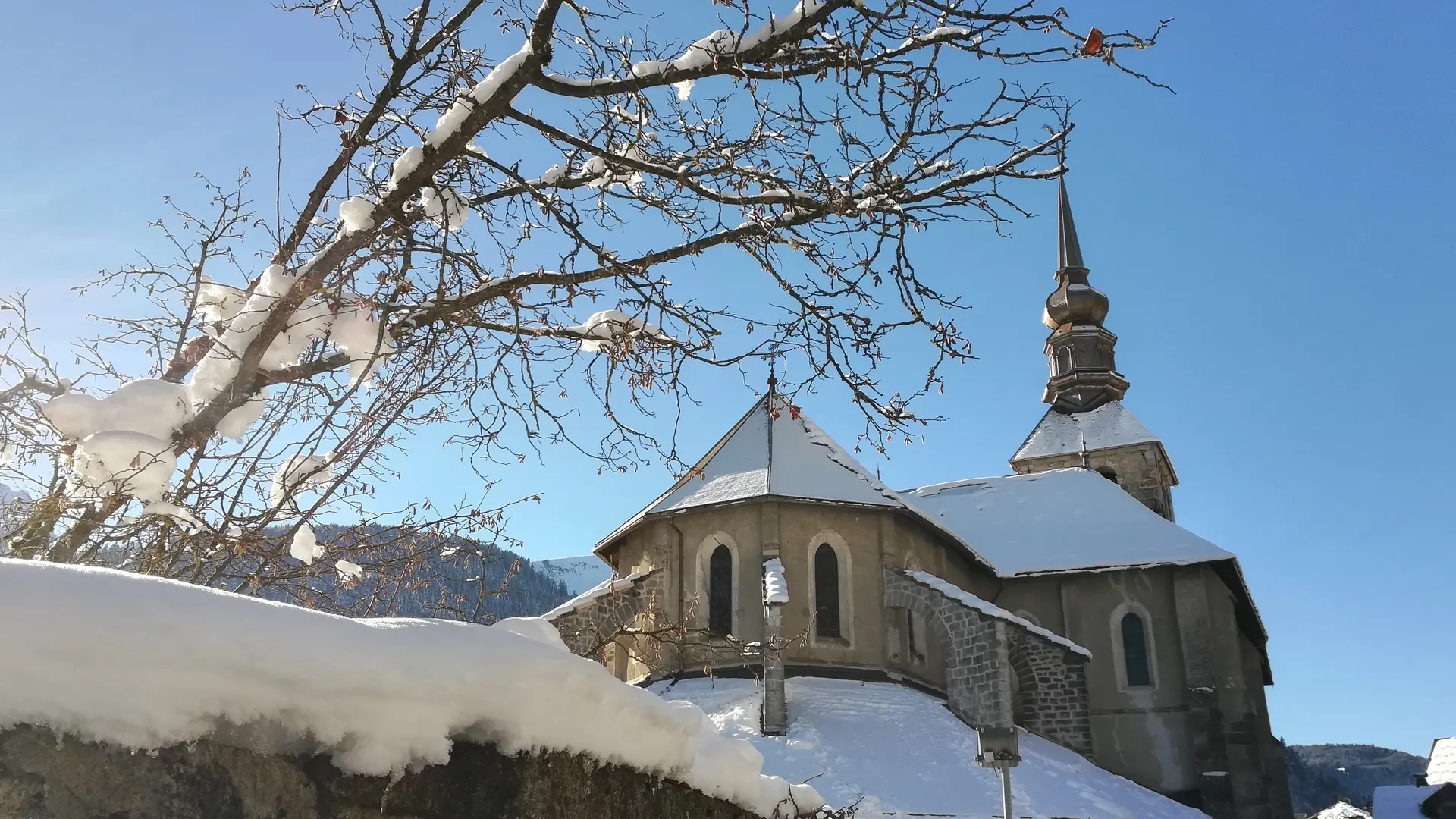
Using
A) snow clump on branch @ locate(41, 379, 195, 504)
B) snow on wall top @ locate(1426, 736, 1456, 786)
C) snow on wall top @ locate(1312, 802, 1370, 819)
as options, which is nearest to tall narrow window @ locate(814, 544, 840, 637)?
snow clump on branch @ locate(41, 379, 195, 504)

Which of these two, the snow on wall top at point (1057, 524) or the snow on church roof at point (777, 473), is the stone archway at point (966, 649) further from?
the snow on wall top at point (1057, 524)

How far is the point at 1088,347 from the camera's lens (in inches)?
1575

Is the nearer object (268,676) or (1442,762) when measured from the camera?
(268,676)

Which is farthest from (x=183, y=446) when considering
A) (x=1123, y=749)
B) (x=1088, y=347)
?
(x=1088, y=347)

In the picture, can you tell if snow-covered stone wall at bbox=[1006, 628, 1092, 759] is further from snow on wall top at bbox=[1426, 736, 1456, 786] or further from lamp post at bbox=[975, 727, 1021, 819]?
snow on wall top at bbox=[1426, 736, 1456, 786]

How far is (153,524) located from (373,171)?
2138mm

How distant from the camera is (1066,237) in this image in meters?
44.5

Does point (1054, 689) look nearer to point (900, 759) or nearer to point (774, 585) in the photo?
point (900, 759)

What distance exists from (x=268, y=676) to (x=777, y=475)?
2049 cm

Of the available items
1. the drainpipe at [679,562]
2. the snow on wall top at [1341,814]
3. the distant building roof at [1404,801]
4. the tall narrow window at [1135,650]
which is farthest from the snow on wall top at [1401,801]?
the drainpipe at [679,562]

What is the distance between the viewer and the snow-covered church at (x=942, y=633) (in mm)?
18766

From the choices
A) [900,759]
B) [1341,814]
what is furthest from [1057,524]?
[1341,814]

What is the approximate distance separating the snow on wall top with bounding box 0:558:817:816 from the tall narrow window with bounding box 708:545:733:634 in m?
19.1

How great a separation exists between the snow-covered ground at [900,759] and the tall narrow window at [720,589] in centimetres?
131
